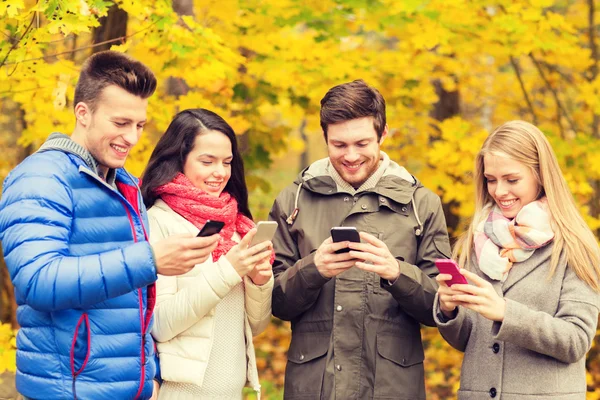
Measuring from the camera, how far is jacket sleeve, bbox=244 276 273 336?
327cm

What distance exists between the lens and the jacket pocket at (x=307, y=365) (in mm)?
3348

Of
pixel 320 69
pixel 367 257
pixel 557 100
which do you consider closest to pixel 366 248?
pixel 367 257

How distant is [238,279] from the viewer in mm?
3020

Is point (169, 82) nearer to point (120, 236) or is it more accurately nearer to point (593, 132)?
point (120, 236)

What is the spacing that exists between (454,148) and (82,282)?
4.42m

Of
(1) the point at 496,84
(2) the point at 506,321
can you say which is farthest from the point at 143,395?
(1) the point at 496,84

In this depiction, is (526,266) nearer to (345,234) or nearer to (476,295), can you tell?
(476,295)

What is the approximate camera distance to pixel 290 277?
3.35 meters

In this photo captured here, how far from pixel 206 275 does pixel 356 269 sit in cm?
76

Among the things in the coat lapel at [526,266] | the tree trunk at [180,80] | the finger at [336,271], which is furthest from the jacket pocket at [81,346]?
the tree trunk at [180,80]

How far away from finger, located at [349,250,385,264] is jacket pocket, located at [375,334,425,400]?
409 millimetres

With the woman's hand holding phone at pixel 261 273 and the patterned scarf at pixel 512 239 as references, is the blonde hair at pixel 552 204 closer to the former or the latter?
the patterned scarf at pixel 512 239

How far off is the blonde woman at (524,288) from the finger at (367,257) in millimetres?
277

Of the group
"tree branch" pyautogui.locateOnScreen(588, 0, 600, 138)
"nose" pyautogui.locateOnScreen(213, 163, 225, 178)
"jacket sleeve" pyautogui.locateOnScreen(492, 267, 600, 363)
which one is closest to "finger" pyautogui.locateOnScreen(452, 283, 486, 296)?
"jacket sleeve" pyautogui.locateOnScreen(492, 267, 600, 363)
